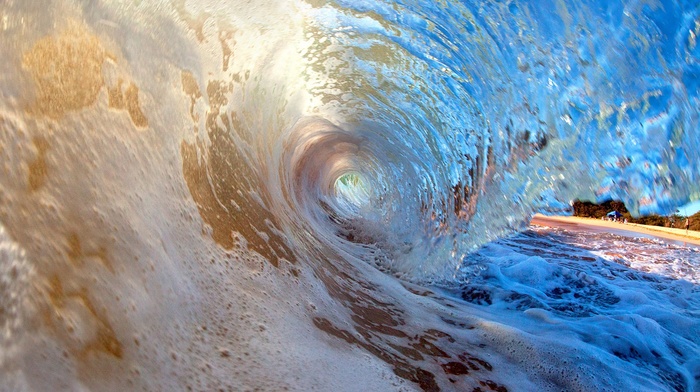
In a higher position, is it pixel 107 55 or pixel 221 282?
pixel 107 55

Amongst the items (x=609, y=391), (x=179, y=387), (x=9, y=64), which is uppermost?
(x=9, y=64)

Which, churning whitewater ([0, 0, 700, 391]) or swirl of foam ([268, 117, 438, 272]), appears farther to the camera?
swirl of foam ([268, 117, 438, 272])

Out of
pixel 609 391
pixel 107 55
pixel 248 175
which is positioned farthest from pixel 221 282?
pixel 609 391

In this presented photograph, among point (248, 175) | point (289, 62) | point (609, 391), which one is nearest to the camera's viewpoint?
point (609, 391)

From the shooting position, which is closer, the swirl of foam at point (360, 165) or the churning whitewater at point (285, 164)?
the churning whitewater at point (285, 164)

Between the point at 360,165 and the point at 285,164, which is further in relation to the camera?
the point at 360,165

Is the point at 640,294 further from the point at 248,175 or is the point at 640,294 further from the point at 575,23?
the point at 248,175

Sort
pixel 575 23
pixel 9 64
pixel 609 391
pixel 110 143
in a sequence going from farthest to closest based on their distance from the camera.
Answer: pixel 575 23 < pixel 609 391 < pixel 110 143 < pixel 9 64

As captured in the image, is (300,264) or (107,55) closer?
(107,55)
